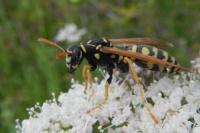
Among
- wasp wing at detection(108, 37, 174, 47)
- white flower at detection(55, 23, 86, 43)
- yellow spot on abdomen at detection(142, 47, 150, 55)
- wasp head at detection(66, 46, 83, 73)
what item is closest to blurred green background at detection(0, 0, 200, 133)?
white flower at detection(55, 23, 86, 43)

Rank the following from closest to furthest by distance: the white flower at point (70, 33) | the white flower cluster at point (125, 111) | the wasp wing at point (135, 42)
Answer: the white flower cluster at point (125, 111)
the wasp wing at point (135, 42)
the white flower at point (70, 33)

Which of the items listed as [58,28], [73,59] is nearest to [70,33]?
[58,28]

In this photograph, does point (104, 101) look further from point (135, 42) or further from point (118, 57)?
point (135, 42)

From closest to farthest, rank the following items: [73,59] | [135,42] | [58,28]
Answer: [73,59] → [135,42] → [58,28]

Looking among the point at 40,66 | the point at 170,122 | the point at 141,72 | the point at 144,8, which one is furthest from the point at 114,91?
the point at 144,8

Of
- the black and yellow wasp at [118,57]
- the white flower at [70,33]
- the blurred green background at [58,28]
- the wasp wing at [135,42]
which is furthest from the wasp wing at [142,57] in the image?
the white flower at [70,33]

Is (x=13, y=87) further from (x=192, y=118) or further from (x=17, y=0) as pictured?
(x=192, y=118)

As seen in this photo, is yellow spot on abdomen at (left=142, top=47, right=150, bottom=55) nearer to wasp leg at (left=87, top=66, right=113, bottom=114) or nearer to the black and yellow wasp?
the black and yellow wasp

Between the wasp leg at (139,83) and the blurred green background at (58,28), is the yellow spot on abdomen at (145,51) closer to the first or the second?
the wasp leg at (139,83)
